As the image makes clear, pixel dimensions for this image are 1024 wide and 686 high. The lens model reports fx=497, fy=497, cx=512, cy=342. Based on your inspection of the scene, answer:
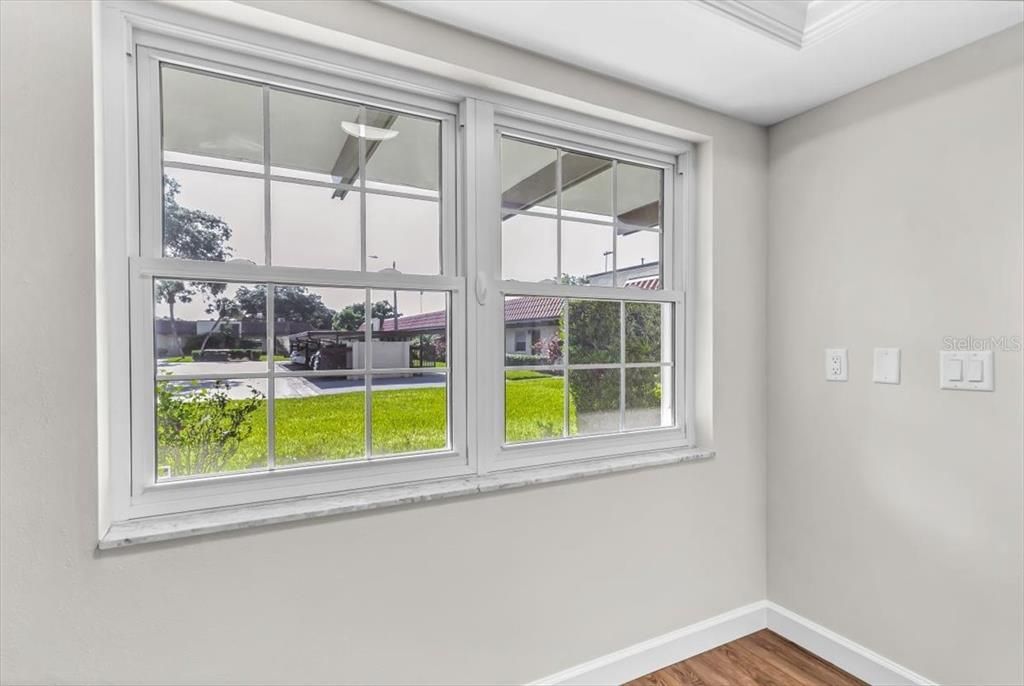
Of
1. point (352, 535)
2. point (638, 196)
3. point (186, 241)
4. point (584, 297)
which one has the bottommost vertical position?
point (352, 535)

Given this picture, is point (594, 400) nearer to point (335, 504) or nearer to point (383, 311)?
point (383, 311)

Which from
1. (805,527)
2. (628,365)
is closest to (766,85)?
(628,365)

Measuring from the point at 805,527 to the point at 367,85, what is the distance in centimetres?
237

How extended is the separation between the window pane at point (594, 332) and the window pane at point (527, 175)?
402mm

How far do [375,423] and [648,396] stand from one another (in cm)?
113

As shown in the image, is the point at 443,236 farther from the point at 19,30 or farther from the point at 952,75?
the point at 952,75

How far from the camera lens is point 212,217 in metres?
1.35

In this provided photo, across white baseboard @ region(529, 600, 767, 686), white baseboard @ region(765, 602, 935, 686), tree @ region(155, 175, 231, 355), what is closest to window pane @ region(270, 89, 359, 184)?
tree @ region(155, 175, 231, 355)

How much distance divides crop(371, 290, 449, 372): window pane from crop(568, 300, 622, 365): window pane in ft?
1.69

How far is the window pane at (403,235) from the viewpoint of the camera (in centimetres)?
155

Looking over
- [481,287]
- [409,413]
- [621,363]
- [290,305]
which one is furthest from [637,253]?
[290,305]

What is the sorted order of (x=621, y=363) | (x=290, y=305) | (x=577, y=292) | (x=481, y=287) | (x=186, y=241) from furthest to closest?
1. (x=621, y=363)
2. (x=577, y=292)
3. (x=481, y=287)
4. (x=290, y=305)
5. (x=186, y=241)

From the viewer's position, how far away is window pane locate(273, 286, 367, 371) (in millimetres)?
1424
